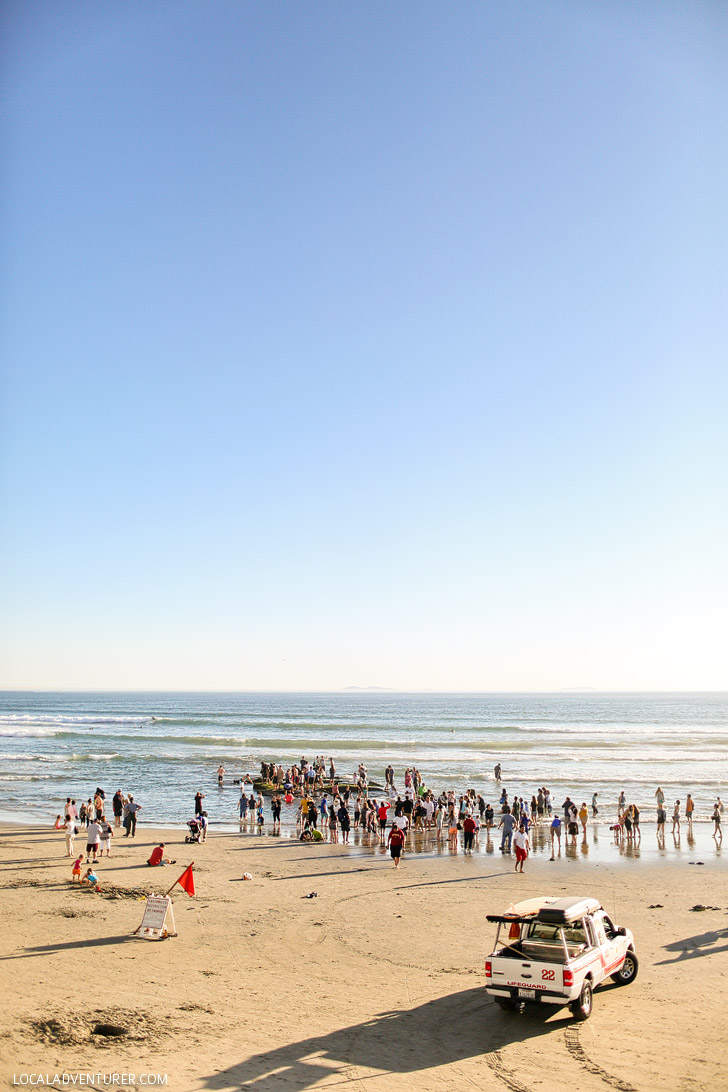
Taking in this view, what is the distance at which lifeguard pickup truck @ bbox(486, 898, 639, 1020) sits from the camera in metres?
10.5

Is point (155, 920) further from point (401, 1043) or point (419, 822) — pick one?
point (419, 822)

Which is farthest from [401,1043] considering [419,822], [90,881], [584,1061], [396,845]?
[419,822]

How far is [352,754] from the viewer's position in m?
66.8

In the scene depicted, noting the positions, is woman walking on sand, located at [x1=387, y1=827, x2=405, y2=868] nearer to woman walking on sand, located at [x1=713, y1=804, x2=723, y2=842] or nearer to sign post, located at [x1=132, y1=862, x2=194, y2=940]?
sign post, located at [x1=132, y1=862, x2=194, y2=940]

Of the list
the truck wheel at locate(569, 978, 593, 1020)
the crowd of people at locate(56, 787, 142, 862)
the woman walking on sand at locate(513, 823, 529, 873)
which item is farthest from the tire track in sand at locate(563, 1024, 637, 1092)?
the crowd of people at locate(56, 787, 142, 862)

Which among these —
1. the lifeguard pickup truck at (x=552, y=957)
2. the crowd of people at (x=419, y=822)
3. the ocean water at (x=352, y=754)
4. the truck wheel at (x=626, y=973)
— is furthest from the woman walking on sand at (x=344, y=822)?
the lifeguard pickup truck at (x=552, y=957)

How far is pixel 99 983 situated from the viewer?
1230cm

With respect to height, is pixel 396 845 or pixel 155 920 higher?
pixel 155 920

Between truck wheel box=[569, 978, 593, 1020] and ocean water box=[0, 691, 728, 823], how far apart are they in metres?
23.8

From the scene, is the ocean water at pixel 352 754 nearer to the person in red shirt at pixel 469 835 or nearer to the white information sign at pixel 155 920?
the person in red shirt at pixel 469 835

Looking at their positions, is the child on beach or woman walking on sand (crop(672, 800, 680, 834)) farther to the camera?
woman walking on sand (crop(672, 800, 680, 834))

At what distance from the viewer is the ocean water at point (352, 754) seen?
40.3 meters

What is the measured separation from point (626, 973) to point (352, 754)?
183 feet

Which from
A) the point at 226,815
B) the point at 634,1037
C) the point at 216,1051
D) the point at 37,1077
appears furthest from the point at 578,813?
the point at 37,1077
